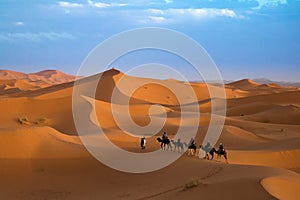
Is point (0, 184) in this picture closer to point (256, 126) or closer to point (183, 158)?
point (183, 158)

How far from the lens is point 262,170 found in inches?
500

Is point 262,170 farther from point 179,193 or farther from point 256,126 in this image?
point 256,126

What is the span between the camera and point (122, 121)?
36.6m

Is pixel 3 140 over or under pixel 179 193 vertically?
over

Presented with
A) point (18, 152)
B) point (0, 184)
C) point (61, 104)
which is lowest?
point (0, 184)

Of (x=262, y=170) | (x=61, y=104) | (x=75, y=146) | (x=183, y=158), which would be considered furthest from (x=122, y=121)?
(x=262, y=170)

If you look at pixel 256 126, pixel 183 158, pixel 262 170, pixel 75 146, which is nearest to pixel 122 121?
pixel 256 126

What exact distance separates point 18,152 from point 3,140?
114 centimetres

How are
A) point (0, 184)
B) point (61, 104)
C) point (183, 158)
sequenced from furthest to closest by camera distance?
point (61, 104), point (183, 158), point (0, 184)

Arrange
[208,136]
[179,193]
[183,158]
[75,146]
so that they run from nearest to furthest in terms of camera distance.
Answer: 1. [179,193]
2. [183,158]
3. [75,146]
4. [208,136]

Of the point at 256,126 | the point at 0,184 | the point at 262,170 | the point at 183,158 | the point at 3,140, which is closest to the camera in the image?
the point at 262,170

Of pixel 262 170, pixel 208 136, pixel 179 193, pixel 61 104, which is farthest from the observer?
pixel 61 104

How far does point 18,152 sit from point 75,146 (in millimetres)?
2950

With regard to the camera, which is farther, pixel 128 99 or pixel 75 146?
pixel 128 99
